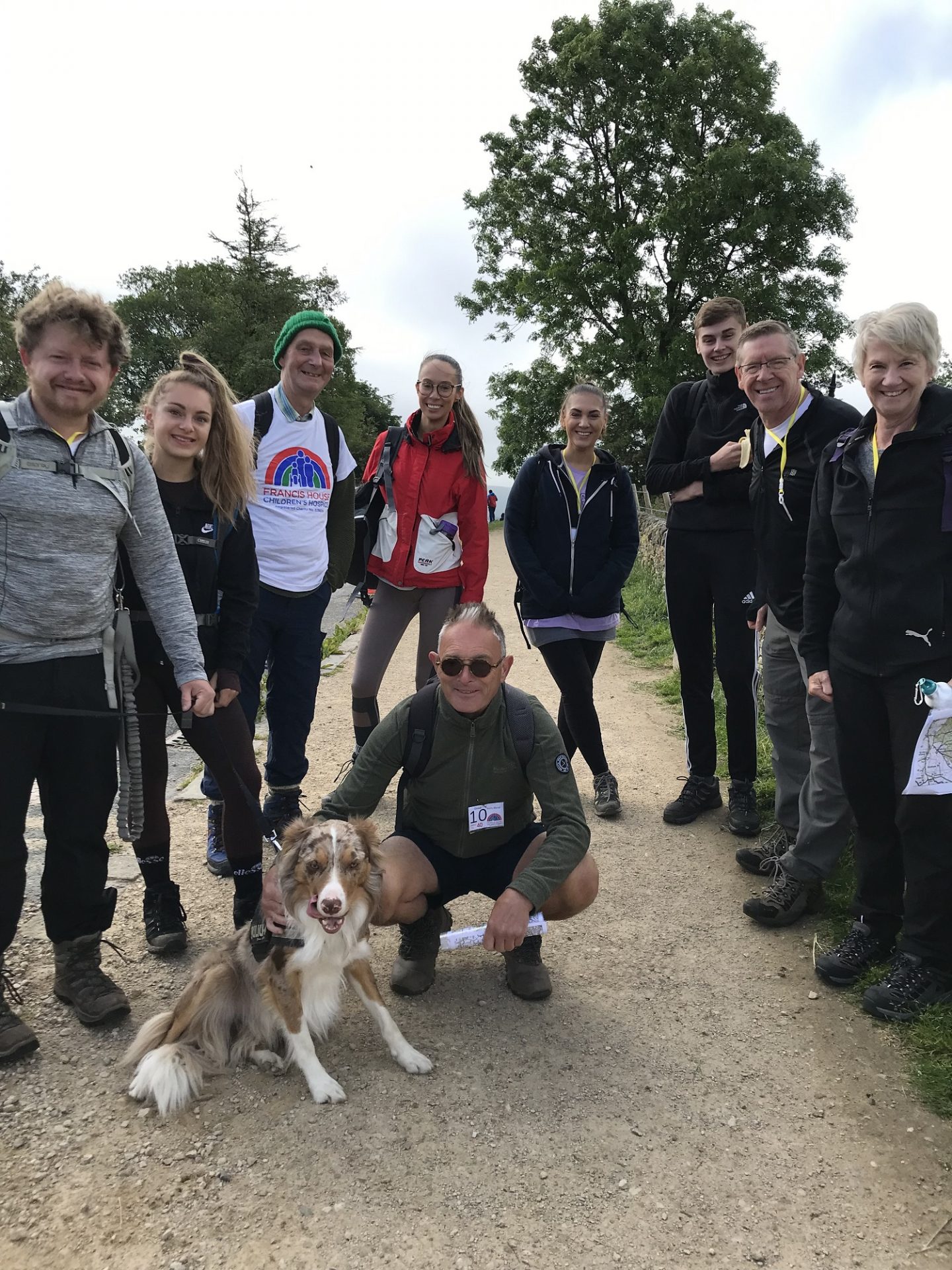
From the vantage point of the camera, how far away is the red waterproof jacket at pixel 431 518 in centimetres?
525

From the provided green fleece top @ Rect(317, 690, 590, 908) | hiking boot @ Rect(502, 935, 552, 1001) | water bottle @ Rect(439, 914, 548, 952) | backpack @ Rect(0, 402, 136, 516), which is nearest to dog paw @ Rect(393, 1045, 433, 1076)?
water bottle @ Rect(439, 914, 548, 952)

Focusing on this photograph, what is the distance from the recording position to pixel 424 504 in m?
5.26

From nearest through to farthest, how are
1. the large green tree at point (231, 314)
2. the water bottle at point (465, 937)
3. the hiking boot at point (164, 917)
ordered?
1. the water bottle at point (465, 937)
2. the hiking boot at point (164, 917)
3. the large green tree at point (231, 314)

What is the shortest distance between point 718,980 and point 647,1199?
1.35 metres

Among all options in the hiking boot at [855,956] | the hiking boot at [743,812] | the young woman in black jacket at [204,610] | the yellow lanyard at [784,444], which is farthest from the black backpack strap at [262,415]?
the hiking boot at [855,956]

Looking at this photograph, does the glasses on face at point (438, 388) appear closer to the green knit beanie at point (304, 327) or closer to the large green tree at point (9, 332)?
the green knit beanie at point (304, 327)

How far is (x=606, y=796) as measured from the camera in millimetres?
5496

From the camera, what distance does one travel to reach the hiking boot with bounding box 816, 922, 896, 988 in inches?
141

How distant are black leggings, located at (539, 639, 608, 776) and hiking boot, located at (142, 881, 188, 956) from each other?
2.57 metres

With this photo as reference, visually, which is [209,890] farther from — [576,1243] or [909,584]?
[909,584]

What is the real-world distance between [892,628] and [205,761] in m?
2.91

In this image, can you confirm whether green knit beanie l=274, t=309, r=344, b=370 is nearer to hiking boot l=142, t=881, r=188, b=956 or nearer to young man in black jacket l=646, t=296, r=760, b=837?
young man in black jacket l=646, t=296, r=760, b=837

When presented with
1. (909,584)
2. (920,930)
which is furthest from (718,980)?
(909,584)

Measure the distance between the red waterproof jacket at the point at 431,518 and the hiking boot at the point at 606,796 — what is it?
1.53 meters
